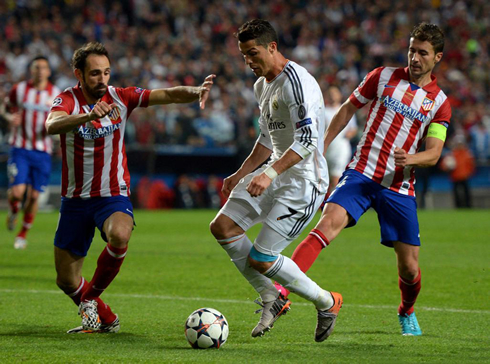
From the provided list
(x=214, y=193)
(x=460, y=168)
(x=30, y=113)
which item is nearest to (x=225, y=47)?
(x=214, y=193)

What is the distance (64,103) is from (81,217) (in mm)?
835

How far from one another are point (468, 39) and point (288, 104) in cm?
2306

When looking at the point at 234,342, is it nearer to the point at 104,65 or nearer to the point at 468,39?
the point at 104,65

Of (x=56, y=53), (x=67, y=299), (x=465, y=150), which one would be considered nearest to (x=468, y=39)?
(x=465, y=150)

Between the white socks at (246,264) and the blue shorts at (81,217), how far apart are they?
0.83 m

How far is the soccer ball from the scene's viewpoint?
5.12 metres

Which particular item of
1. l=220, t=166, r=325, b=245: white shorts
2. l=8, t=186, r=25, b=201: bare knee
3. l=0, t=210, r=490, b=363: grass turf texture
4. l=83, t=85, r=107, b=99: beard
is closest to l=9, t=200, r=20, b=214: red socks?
l=8, t=186, r=25, b=201: bare knee

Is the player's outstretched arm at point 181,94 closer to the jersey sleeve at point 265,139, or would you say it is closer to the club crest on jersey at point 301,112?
the jersey sleeve at point 265,139

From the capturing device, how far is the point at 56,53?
68.6 feet

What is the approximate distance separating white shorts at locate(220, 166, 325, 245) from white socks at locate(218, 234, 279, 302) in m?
0.12

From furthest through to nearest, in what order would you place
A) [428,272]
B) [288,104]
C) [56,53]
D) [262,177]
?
[56,53]
[428,272]
[288,104]
[262,177]

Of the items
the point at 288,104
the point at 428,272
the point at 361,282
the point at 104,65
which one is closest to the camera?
the point at 288,104

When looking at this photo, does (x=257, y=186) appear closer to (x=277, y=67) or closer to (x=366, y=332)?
(x=277, y=67)

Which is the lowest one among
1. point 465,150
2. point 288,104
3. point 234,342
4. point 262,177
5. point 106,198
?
point 465,150
